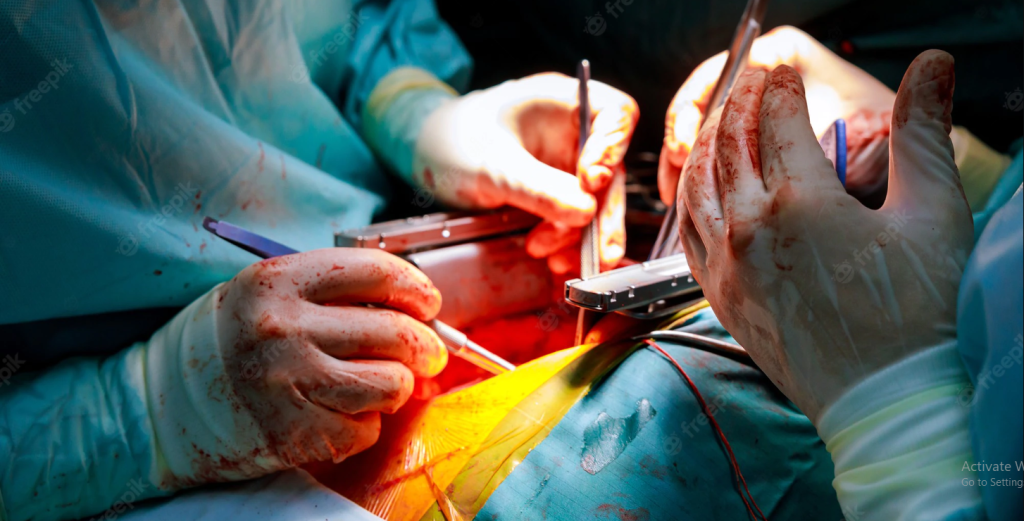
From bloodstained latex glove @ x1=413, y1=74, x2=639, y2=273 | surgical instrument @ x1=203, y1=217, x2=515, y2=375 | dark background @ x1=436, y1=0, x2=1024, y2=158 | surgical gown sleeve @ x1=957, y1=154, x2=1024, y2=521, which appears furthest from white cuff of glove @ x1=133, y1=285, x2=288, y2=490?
dark background @ x1=436, y1=0, x2=1024, y2=158

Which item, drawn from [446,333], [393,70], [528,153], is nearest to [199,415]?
[446,333]

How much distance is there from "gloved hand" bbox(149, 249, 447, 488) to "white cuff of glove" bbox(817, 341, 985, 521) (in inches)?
28.6

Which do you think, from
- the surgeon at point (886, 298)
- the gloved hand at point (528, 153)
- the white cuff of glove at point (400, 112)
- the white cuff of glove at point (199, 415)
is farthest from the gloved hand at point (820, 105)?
the white cuff of glove at point (199, 415)

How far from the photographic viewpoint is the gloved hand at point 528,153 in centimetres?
140

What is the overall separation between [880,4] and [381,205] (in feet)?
5.75

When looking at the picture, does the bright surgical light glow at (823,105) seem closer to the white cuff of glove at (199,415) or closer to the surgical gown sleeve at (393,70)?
the surgical gown sleeve at (393,70)

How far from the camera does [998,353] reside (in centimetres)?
60

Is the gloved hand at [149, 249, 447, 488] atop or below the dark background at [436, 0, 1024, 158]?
below

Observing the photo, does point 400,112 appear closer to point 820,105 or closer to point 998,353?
point 820,105

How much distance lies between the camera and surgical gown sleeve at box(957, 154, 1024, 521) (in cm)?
57

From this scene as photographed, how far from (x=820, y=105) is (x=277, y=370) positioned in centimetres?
162

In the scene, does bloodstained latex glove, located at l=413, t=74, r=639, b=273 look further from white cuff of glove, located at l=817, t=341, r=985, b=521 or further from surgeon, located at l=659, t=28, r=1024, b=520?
white cuff of glove, located at l=817, t=341, r=985, b=521

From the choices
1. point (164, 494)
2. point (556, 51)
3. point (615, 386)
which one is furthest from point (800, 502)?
point (556, 51)

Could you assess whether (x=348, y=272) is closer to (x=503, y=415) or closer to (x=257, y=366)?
(x=257, y=366)
